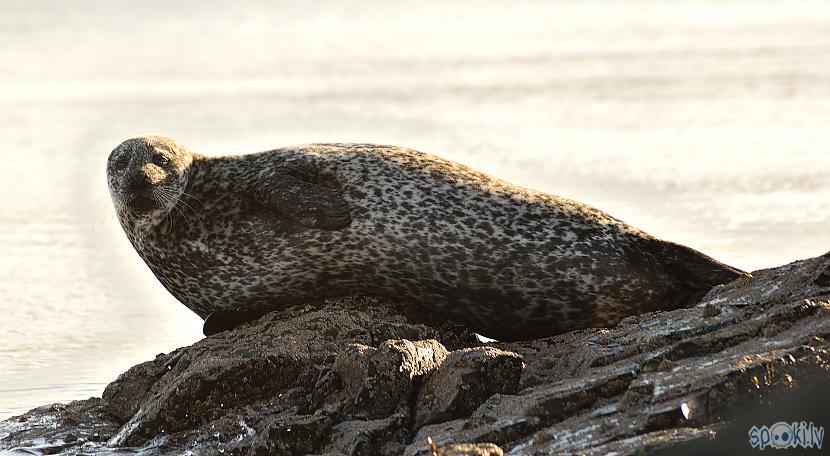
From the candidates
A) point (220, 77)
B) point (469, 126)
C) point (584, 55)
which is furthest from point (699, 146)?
point (220, 77)

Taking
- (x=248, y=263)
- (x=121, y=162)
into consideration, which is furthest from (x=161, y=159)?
(x=248, y=263)

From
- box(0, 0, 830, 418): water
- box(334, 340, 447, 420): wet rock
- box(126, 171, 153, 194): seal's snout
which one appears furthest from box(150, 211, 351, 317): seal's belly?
box(334, 340, 447, 420): wet rock

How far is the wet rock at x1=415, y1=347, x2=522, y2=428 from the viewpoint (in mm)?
4609

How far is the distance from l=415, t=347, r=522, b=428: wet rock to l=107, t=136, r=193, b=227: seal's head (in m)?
2.02

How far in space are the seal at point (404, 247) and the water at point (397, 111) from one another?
705 millimetres

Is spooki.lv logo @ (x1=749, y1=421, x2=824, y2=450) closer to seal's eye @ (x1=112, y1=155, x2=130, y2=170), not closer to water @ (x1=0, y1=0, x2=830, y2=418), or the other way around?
water @ (x1=0, y1=0, x2=830, y2=418)

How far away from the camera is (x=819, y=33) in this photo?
1616cm

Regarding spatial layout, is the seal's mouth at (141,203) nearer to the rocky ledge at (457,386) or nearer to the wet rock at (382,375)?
the rocky ledge at (457,386)

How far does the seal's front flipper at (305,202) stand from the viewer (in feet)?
19.6

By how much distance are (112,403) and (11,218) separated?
3877 millimetres

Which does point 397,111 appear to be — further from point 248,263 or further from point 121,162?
point 248,263

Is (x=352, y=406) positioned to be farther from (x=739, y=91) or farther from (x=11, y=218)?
(x=739, y=91)

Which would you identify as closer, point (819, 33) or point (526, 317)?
point (526, 317)

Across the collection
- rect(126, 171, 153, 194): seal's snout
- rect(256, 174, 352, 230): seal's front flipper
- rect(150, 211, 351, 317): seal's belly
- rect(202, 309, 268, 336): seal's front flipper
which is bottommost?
rect(202, 309, 268, 336): seal's front flipper
